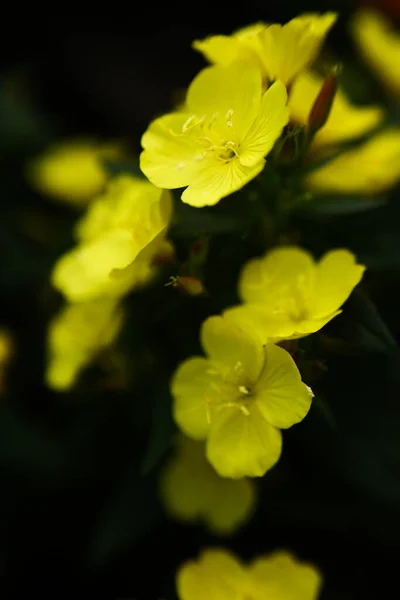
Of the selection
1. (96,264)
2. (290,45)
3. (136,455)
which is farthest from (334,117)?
(136,455)

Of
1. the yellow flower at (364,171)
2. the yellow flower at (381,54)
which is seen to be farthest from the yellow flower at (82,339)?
the yellow flower at (381,54)

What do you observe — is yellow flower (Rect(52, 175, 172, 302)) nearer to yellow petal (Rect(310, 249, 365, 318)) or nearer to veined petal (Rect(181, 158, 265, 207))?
veined petal (Rect(181, 158, 265, 207))

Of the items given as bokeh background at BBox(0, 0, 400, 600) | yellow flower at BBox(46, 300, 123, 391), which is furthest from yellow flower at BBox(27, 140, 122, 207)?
yellow flower at BBox(46, 300, 123, 391)

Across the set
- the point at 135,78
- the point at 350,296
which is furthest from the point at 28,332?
the point at 135,78

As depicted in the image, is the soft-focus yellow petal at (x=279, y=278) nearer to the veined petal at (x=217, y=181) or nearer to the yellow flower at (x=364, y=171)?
the veined petal at (x=217, y=181)

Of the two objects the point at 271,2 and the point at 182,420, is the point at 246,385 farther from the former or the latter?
the point at 271,2

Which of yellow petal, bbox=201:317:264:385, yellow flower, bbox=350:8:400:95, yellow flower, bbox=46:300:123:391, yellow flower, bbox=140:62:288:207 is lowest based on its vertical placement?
yellow flower, bbox=350:8:400:95
